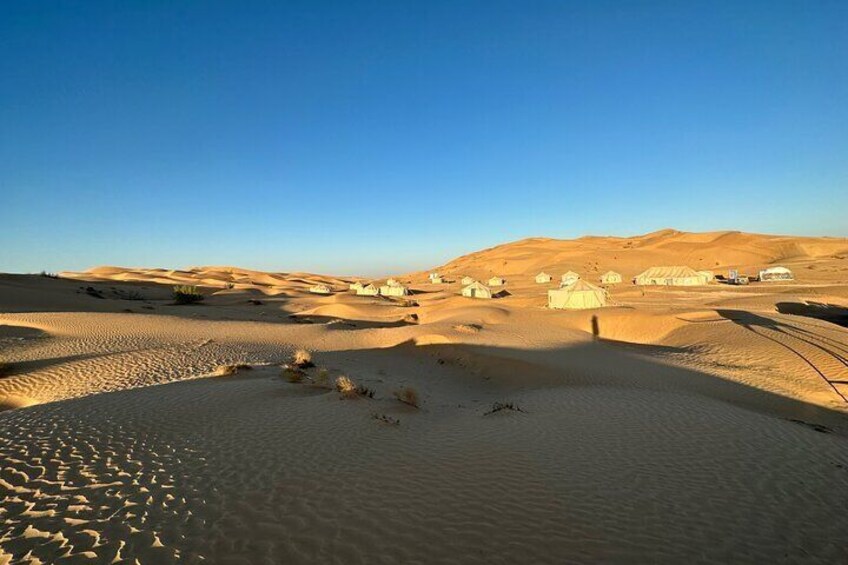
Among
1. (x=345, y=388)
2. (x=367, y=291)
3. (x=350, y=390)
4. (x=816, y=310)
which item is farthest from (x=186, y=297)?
(x=816, y=310)

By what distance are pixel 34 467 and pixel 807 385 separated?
1815 centimetres

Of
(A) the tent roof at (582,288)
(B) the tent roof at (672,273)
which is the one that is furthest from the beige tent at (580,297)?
(B) the tent roof at (672,273)

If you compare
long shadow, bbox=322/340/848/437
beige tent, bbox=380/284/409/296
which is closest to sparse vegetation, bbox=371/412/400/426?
long shadow, bbox=322/340/848/437

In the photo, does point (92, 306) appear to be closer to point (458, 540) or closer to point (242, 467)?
point (242, 467)

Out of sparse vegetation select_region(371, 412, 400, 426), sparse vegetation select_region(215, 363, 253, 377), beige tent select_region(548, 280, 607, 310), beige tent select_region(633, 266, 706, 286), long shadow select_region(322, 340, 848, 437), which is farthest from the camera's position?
beige tent select_region(633, 266, 706, 286)

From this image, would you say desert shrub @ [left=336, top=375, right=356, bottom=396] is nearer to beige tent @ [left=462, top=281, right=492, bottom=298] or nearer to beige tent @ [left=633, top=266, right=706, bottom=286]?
beige tent @ [left=462, top=281, right=492, bottom=298]

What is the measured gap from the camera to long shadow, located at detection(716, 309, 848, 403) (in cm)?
1392

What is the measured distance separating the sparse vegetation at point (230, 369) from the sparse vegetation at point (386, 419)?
20.0ft

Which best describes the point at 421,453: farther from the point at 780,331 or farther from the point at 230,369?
the point at 780,331

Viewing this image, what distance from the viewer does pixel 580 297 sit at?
3162 cm

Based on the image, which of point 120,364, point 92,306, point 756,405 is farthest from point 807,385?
point 92,306

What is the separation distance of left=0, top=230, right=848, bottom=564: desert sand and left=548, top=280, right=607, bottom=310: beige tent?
43.1ft

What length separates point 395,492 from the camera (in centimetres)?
509

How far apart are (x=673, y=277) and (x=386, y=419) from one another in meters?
54.6
